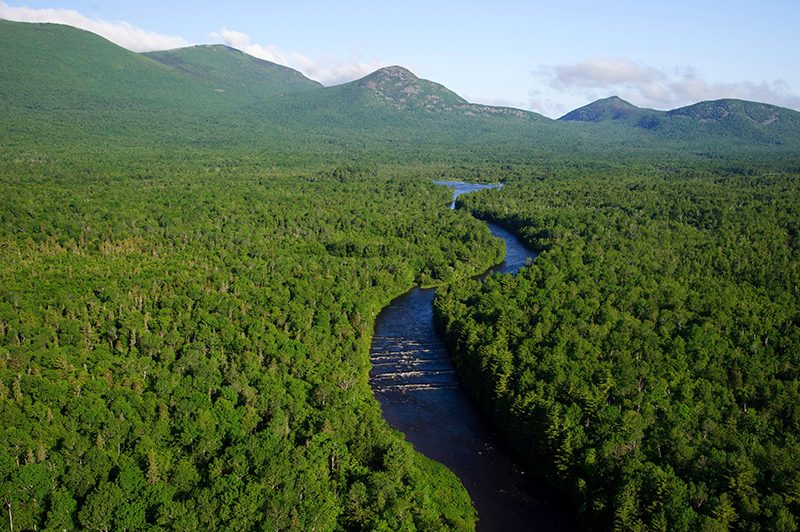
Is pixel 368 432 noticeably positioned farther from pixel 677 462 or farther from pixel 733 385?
pixel 733 385

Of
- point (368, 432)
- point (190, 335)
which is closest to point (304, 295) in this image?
point (190, 335)

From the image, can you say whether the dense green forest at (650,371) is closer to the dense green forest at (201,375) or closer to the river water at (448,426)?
the river water at (448,426)

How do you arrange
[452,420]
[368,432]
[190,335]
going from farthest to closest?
1. [190,335]
2. [452,420]
3. [368,432]

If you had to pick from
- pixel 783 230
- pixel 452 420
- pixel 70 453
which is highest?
pixel 783 230

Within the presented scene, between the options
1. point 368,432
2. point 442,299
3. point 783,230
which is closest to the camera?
point 368,432

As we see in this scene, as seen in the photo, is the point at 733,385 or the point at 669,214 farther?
the point at 669,214

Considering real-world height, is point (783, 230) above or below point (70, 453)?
above
